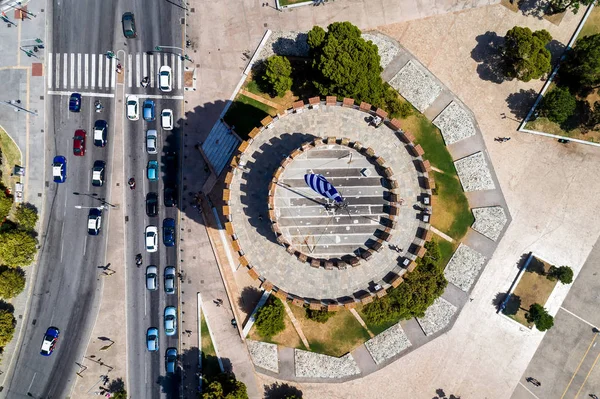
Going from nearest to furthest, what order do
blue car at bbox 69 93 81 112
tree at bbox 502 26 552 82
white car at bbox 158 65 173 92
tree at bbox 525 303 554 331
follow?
1. tree at bbox 502 26 552 82
2. tree at bbox 525 303 554 331
3. white car at bbox 158 65 173 92
4. blue car at bbox 69 93 81 112

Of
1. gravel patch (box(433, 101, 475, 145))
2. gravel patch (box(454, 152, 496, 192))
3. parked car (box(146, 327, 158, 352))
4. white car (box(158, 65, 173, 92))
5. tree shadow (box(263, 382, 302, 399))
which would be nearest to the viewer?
parked car (box(146, 327, 158, 352))

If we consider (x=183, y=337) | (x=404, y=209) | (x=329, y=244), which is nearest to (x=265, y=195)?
(x=329, y=244)

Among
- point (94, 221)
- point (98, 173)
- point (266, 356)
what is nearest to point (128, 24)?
point (98, 173)

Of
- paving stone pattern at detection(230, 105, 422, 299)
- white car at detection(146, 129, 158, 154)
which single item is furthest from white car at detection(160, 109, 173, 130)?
paving stone pattern at detection(230, 105, 422, 299)

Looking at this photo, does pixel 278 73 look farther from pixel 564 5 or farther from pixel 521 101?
pixel 564 5

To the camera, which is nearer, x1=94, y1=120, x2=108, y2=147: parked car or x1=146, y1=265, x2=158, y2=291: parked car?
x1=146, y1=265, x2=158, y2=291: parked car

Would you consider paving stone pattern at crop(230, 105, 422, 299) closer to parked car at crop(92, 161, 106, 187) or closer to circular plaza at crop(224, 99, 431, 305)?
circular plaza at crop(224, 99, 431, 305)

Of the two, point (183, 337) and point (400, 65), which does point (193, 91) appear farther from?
point (183, 337)

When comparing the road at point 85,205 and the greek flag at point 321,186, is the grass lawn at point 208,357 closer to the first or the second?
the road at point 85,205
